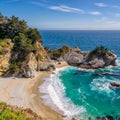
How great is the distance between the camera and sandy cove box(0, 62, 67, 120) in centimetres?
3922

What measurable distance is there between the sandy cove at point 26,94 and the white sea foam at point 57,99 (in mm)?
1296

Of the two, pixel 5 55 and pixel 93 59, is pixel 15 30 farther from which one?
pixel 93 59

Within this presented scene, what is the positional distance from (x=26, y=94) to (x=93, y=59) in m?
36.3

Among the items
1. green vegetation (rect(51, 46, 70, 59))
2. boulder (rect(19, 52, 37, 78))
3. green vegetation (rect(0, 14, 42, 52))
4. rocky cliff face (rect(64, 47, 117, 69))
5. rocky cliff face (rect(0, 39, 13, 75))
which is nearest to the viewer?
boulder (rect(19, 52, 37, 78))

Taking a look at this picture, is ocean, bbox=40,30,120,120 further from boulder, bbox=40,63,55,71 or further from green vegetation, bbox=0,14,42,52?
green vegetation, bbox=0,14,42,52

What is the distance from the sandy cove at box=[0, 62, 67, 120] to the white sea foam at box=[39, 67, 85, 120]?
1.30 m

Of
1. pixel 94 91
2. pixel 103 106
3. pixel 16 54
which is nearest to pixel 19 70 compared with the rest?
pixel 16 54

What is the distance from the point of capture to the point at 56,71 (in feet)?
230

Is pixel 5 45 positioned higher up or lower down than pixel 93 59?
higher up

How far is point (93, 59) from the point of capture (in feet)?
254

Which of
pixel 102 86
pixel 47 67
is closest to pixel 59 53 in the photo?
pixel 47 67

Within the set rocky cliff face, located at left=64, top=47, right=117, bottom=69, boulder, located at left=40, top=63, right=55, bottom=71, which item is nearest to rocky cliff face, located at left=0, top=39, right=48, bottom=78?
boulder, located at left=40, top=63, right=55, bottom=71

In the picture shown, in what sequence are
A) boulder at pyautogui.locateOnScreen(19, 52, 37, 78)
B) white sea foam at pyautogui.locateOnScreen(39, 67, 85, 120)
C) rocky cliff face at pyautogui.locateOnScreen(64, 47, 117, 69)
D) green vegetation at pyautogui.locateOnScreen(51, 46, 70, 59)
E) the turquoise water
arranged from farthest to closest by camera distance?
green vegetation at pyautogui.locateOnScreen(51, 46, 70, 59), rocky cliff face at pyautogui.locateOnScreen(64, 47, 117, 69), boulder at pyautogui.locateOnScreen(19, 52, 37, 78), the turquoise water, white sea foam at pyautogui.locateOnScreen(39, 67, 85, 120)

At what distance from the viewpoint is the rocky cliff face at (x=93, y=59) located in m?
76.3
